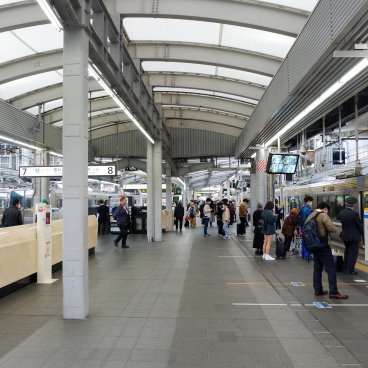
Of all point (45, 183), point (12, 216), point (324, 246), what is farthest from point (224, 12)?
point (45, 183)

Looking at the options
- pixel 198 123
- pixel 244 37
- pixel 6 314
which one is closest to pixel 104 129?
pixel 198 123

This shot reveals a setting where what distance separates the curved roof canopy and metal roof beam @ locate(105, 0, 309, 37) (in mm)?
18

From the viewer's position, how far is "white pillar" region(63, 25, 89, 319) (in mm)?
5539

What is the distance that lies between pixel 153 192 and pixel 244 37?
8267mm

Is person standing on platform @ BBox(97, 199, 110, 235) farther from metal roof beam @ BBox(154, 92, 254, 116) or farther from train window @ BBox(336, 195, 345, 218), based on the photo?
train window @ BBox(336, 195, 345, 218)

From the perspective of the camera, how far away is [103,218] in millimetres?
17906

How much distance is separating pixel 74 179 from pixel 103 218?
12.6 meters

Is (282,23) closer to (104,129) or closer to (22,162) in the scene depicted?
(104,129)

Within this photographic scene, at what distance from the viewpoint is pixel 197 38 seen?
966 centimetres

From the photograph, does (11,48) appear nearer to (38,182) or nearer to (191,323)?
(38,182)

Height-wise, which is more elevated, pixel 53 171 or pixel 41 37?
pixel 41 37

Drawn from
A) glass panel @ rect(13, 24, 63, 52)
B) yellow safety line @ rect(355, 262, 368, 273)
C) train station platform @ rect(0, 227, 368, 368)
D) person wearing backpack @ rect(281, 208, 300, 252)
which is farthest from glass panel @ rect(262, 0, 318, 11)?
yellow safety line @ rect(355, 262, 368, 273)

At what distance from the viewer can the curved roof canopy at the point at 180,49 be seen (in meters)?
7.93

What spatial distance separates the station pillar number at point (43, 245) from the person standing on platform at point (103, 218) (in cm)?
905
